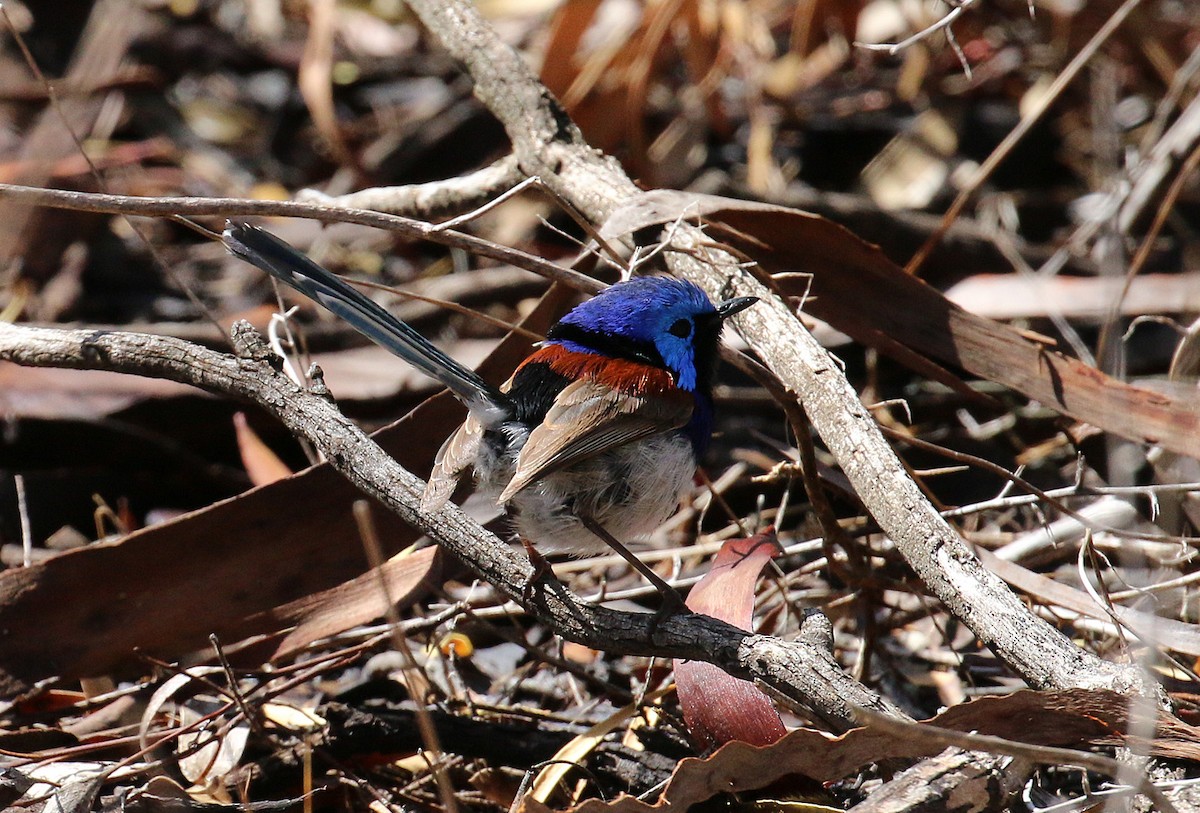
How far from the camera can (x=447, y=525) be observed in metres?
2.73

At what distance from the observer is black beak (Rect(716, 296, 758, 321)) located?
10.3 ft

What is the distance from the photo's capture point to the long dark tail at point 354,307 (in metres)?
2.72

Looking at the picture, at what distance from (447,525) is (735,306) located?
100cm

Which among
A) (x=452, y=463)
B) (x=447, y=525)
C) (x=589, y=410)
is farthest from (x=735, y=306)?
(x=447, y=525)

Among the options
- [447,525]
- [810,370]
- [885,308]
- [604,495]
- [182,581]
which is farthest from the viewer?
[885,308]

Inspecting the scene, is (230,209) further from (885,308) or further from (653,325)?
(885,308)

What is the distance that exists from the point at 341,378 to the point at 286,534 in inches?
48.9

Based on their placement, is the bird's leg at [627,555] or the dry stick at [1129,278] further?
the dry stick at [1129,278]

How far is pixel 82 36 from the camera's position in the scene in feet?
21.6

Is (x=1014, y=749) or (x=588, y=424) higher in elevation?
(x=588, y=424)

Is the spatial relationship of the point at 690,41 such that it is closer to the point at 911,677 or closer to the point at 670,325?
the point at 670,325

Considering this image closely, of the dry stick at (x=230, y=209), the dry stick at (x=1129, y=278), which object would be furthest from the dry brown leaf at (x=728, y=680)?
the dry stick at (x=1129, y=278)

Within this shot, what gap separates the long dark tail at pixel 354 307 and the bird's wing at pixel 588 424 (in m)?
0.22

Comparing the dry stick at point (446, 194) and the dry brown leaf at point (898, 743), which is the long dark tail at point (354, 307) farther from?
the dry brown leaf at point (898, 743)
